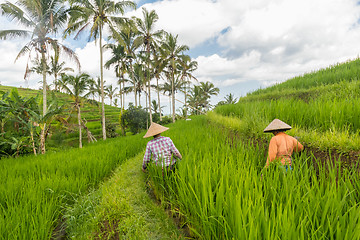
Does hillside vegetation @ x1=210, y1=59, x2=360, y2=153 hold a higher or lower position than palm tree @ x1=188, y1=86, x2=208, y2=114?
lower

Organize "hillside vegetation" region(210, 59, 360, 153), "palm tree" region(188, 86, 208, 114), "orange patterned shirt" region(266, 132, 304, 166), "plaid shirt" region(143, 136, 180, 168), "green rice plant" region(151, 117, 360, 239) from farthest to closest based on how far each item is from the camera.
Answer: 1. "palm tree" region(188, 86, 208, 114)
2. "plaid shirt" region(143, 136, 180, 168)
3. "hillside vegetation" region(210, 59, 360, 153)
4. "orange patterned shirt" region(266, 132, 304, 166)
5. "green rice plant" region(151, 117, 360, 239)

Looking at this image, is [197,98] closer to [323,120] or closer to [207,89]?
[207,89]

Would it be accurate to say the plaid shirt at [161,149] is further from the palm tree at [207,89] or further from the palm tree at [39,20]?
the palm tree at [207,89]

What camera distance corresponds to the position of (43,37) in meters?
10.2

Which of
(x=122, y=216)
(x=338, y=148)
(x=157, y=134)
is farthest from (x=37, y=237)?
(x=338, y=148)

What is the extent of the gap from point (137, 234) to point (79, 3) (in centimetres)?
1643

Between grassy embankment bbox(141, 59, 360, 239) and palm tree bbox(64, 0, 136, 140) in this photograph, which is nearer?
grassy embankment bbox(141, 59, 360, 239)

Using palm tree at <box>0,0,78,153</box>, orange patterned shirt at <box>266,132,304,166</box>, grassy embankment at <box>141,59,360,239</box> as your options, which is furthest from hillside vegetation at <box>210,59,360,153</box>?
palm tree at <box>0,0,78,153</box>

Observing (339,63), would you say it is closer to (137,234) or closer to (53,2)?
(137,234)

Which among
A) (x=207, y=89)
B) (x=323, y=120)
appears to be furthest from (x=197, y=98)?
(x=323, y=120)

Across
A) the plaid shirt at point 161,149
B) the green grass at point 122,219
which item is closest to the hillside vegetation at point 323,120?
the plaid shirt at point 161,149

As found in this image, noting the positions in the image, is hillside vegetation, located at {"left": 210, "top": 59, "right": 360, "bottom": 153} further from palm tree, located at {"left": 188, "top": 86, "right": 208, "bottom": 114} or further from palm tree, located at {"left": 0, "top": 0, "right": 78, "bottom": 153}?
palm tree, located at {"left": 188, "top": 86, "right": 208, "bottom": 114}

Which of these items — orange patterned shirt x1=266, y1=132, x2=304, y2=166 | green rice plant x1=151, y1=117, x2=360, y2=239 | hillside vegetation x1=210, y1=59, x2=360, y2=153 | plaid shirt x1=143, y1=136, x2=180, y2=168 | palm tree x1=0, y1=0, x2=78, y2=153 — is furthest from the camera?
palm tree x1=0, y1=0, x2=78, y2=153

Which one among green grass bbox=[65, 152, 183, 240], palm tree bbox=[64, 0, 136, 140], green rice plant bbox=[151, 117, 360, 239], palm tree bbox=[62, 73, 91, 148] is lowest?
green grass bbox=[65, 152, 183, 240]
